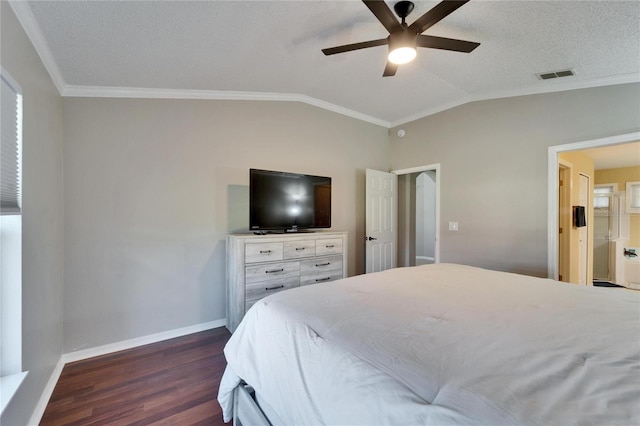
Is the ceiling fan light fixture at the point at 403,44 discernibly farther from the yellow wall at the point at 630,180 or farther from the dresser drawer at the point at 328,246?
the yellow wall at the point at 630,180

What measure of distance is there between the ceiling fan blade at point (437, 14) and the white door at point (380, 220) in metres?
2.37

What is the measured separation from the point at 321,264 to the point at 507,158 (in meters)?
2.56

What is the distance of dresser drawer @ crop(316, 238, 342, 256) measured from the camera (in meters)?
3.13

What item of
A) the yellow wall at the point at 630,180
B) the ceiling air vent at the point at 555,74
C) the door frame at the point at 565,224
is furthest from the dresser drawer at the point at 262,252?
the yellow wall at the point at 630,180

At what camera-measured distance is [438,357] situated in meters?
0.85

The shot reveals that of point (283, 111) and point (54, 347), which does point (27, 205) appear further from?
point (283, 111)

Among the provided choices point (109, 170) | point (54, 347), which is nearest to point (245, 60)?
point (109, 170)

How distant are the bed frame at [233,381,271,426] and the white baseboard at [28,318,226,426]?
126cm

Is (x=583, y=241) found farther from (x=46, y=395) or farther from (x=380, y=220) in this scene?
(x=46, y=395)

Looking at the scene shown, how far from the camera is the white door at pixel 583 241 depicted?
13.5ft

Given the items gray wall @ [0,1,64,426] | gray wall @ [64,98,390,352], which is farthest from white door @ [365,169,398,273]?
gray wall @ [0,1,64,426]

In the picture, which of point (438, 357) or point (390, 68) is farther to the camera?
point (390, 68)

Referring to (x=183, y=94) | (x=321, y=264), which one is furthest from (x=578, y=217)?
(x=183, y=94)

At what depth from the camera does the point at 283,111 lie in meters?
3.42
